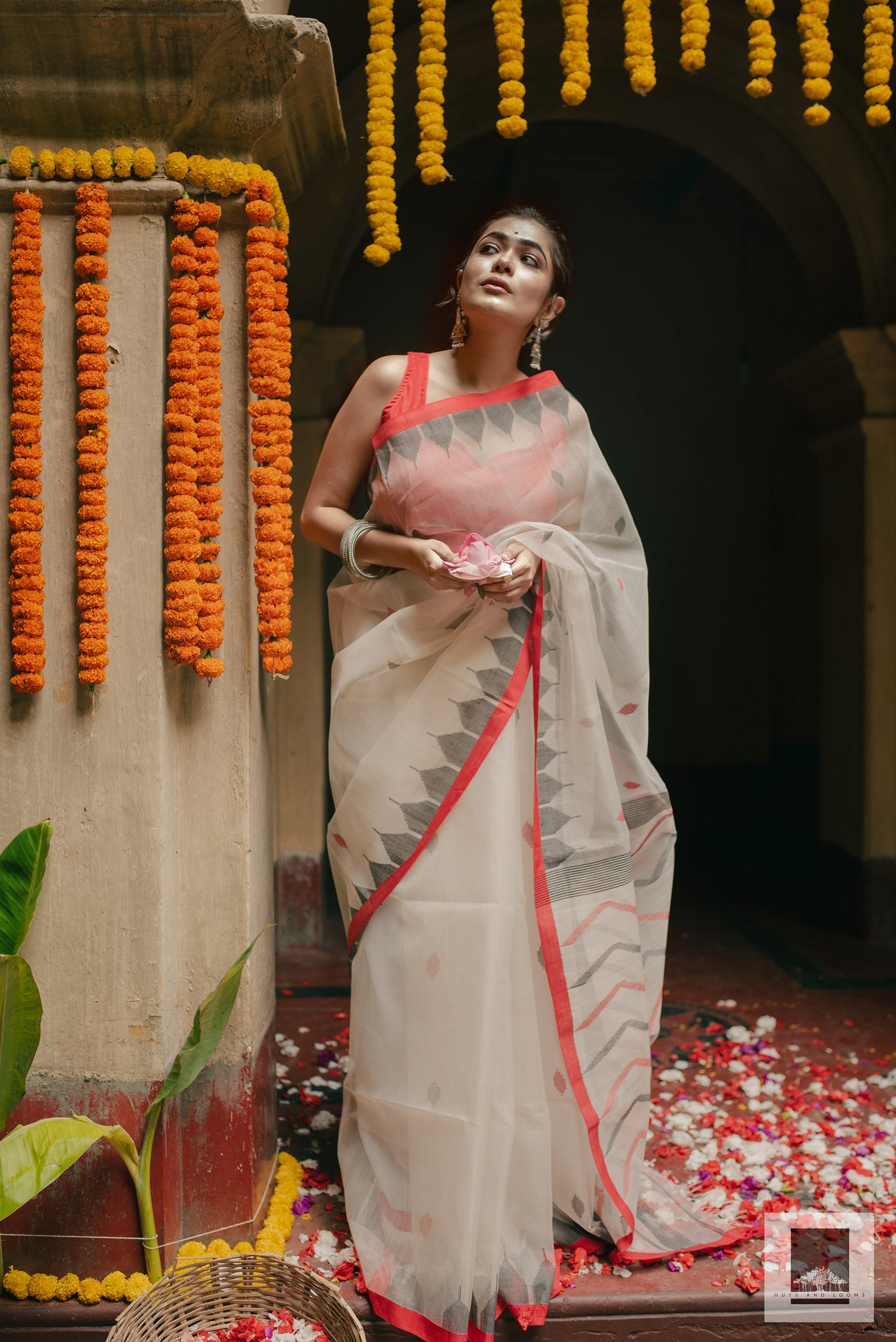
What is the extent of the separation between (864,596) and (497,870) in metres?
3.22

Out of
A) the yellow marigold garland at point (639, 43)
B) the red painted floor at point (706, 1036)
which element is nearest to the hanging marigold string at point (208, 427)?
the yellow marigold garland at point (639, 43)

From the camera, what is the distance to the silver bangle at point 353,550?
236 cm

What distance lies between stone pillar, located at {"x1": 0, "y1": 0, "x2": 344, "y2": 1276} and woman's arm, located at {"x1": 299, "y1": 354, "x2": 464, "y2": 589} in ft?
0.64

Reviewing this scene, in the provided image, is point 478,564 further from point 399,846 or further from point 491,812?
point 399,846

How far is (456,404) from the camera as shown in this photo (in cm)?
233

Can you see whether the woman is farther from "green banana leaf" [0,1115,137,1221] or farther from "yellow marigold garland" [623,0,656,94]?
"green banana leaf" [0,1115,137,1221]

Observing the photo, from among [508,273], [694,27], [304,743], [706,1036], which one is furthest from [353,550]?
[304,743]

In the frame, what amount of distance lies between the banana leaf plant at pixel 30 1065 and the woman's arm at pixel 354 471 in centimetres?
85

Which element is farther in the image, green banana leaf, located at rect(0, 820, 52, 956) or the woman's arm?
the woman's arm

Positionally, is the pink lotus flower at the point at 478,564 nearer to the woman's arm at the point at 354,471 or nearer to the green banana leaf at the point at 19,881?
the woman's arm at the point at 354,471

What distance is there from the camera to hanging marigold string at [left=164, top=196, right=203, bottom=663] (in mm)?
2197

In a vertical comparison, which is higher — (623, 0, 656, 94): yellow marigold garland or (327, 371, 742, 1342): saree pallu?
(623, 0, 656, 94): yellow marigold garland

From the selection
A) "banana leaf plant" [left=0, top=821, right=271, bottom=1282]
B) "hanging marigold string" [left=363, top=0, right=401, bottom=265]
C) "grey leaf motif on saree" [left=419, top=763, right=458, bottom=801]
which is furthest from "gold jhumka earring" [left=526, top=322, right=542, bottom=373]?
"banana leaf plant" [left=0, top=821, right=271, bottom=1282]

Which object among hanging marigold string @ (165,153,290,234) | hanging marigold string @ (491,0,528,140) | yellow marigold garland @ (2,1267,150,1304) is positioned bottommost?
yellow marigold garland @ (2,1267,150,1304)
